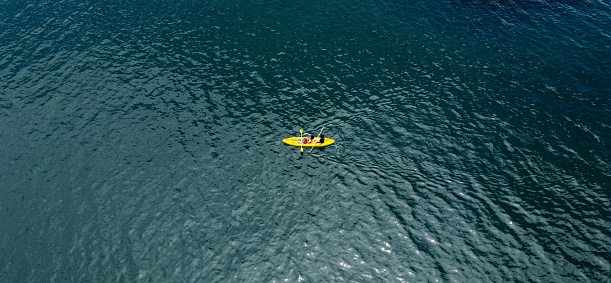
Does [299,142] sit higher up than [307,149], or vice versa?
[299,142]

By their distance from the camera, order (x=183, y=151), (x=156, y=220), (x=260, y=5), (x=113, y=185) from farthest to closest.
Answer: (x=260, y=5) < (x=183, y=151) < (x=113, y=185) < (x=156, y=220)

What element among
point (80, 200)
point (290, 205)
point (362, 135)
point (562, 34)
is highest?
point (562, 34)

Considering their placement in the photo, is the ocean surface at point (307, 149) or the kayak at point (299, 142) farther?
the kayak at point (299, 142)

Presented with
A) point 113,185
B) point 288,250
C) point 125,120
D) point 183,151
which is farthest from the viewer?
point 125,120

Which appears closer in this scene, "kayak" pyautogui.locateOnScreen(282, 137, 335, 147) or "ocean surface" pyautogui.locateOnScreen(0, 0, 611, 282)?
"ocean surface" pyautogui.locateOnScreen(0, 0, 611, 282)

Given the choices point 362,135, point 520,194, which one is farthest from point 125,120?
point 520,194

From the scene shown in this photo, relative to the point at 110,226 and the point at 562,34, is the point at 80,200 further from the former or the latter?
the point at 562,34

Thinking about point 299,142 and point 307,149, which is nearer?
point 299,142

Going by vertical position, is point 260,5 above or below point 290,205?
above
